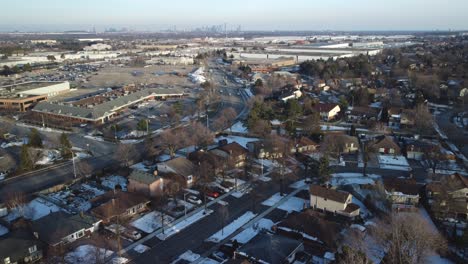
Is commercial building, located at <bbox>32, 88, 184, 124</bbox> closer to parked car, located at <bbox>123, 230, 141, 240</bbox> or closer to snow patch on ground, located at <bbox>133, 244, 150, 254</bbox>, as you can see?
parked car, located at <bbox>123, 230, 141, 240</bbox>

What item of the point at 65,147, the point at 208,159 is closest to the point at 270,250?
Result: the point at 208,159

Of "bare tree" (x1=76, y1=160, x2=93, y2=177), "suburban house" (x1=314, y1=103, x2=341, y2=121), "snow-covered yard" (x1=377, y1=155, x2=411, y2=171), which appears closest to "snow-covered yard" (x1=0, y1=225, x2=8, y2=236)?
"bare tree" (x1=76, y1=160, x2=93, y2=177)

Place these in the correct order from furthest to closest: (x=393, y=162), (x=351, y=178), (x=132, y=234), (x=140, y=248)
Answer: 1. (x=393, y=162)
2. (x=351, y=178)
3. (x=132, y=234)
4. (x=140, y=248)

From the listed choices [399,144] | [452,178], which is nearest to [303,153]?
[399,144]

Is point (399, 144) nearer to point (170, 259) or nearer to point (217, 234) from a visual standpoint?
point (217, 234)

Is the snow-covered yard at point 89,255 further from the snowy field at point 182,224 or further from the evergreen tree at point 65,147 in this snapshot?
the evergreen tree at point 65,147

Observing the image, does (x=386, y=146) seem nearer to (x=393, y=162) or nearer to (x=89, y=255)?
(x=393, y=162)

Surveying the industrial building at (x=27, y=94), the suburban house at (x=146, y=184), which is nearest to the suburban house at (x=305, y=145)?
the suburban house at (x=146, y=184)
